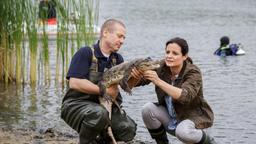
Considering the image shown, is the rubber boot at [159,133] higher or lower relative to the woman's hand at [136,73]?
lower

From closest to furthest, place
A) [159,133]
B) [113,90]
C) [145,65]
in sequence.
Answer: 1. [145,65]
2. [113,90]
3. [159,133]

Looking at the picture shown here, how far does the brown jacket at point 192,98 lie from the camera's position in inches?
232

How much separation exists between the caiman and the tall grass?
4.87 m

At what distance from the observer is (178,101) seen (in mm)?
5883

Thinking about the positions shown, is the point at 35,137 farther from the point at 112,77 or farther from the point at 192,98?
the point at 192,98

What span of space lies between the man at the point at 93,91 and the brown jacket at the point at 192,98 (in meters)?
0.47

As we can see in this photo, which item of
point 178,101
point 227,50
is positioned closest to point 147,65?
point 178,101

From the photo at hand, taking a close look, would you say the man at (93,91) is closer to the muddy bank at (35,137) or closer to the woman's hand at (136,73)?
the woman's hand at (136,73)

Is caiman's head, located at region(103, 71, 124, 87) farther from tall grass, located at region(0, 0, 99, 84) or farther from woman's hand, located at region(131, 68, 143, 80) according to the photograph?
tall grass, located at region(0, 0, 99, 84)

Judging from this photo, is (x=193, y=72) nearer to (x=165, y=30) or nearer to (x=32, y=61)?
(x=32, y=61)

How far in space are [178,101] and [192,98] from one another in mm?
136

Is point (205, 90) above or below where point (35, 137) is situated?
below

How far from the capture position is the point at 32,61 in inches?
431

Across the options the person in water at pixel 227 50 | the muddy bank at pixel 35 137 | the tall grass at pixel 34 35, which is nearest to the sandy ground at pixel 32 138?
the muddy bank at pixel 35 137
